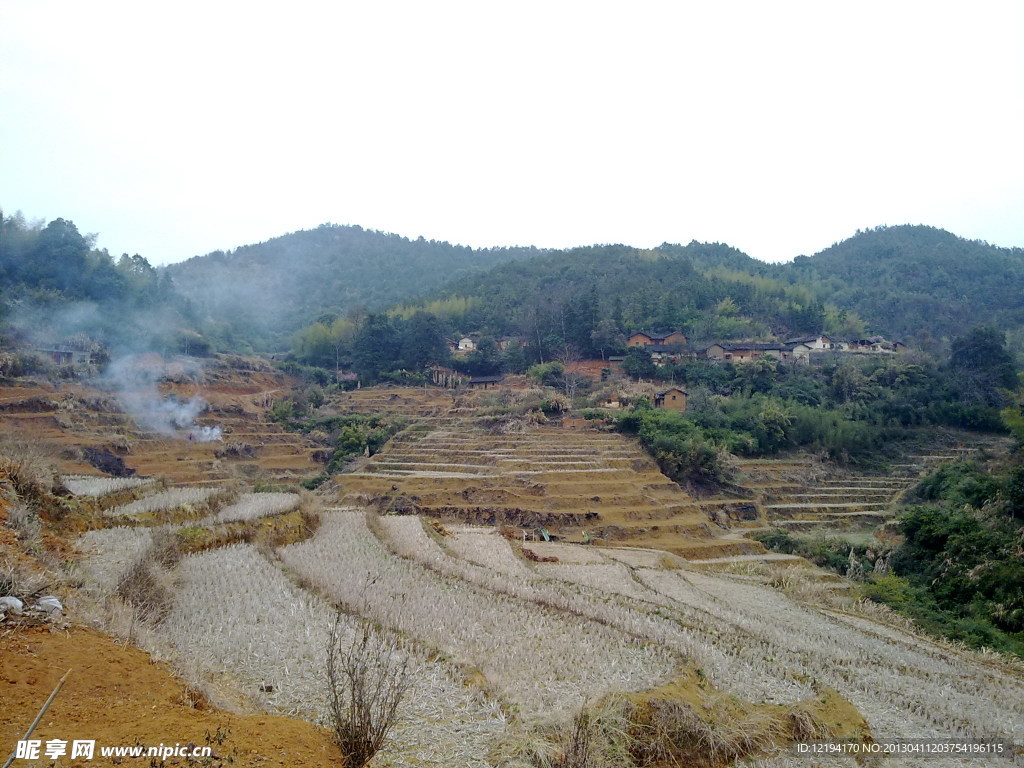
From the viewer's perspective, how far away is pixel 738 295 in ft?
191

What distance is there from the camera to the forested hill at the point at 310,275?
75312 mm

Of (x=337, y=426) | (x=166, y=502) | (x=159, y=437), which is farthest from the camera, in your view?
(x=337, y=426)

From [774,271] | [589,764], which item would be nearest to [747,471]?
[589,764]

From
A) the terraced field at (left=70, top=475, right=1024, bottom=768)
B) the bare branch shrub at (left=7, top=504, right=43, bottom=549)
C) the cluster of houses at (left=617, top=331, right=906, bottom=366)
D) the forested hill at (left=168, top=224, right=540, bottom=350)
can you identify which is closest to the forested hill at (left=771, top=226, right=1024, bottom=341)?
the cluster of houses at (left=617, top=331, right=906, bottom=366)

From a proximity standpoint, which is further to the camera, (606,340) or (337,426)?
(606,340)

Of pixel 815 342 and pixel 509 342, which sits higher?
pixel 815 342

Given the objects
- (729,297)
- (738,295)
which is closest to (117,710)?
(729,297)

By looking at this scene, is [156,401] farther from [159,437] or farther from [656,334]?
[656,334]

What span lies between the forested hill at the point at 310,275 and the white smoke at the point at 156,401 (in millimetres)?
23414

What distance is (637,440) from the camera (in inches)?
1186

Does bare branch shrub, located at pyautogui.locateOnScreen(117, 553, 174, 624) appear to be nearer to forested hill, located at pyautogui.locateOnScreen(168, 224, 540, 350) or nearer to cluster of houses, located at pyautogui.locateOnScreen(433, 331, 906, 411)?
cluster of houses, located at pyautogui.locateOnScreen(433, 331, 906, 411)

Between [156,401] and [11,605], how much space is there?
1253 inches

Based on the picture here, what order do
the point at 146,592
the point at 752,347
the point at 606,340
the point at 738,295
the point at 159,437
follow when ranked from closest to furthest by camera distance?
the point at 146,592 < the point at 159,437 < the point at 752,347 < the point at 606,340 < the point at 738,295

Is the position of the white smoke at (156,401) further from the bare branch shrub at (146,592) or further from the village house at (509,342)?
the bare branch shrub at (146,592)
